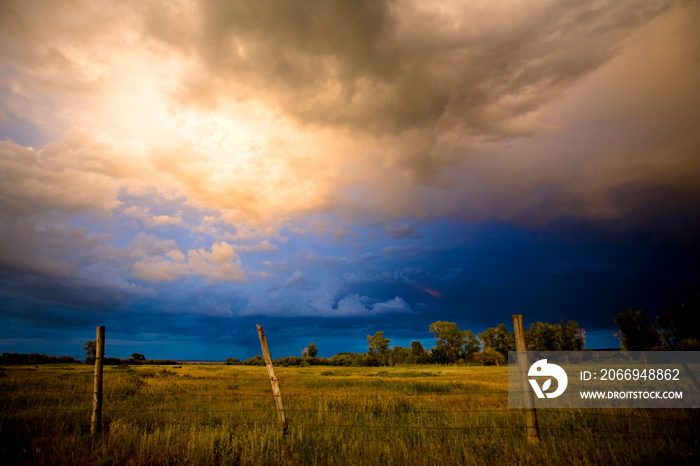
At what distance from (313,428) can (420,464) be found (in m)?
3.97

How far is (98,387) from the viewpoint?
822cm

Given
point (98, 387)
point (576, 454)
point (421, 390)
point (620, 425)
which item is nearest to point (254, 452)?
point (98, 387)

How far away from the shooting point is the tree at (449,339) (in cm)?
10100

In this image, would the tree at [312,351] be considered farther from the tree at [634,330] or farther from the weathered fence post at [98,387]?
the weathered fence post at [98,387]

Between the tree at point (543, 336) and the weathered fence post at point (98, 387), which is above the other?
the weathered fence post at point (98, 387)

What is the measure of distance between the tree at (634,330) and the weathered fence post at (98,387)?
99.7 metres

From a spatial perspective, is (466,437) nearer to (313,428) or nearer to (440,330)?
(313,428)

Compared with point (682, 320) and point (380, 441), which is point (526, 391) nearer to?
point (380, 441)

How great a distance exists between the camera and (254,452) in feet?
22.3

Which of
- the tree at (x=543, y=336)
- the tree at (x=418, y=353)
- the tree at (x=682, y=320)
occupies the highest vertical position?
the tree at (x=682, y=320)

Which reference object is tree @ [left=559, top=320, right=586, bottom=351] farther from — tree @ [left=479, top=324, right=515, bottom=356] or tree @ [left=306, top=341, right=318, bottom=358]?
tree @ [left=306, top=341, right=318, bottom=358]

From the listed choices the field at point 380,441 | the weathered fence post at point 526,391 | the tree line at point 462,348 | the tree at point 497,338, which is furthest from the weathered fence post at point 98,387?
the tree at point 497,338

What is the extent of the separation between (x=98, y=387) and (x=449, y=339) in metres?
105

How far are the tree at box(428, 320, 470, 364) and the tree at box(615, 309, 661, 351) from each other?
37.9 m
